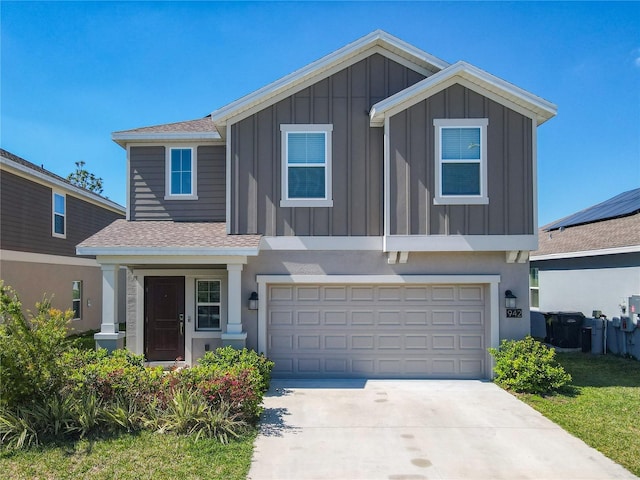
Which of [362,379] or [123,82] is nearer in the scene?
[362,379]

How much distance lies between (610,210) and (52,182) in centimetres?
1909

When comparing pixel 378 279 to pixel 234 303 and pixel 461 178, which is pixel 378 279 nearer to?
pixel 461 178

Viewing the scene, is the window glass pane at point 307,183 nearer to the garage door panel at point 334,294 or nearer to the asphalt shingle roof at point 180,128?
the garage door panel at point 334,294

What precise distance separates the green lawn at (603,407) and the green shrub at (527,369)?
242mm

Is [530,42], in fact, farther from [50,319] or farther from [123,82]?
[50,319]

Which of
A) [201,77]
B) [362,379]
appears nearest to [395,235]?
[362,379]

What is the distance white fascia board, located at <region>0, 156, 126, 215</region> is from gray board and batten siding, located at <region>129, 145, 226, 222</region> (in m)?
5.28

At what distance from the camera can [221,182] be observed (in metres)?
10.8

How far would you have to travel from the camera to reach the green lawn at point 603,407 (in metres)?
6.04

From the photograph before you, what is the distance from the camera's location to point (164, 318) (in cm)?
1045

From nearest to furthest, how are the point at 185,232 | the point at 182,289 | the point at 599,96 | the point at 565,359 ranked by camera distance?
1. the point at 185,232
2. the point at 182,289
3. the point at 565,359
4. the point at 599,96

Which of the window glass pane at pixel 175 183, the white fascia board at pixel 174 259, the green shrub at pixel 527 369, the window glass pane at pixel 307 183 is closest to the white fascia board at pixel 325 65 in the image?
the window glass pane at pixel 307 183

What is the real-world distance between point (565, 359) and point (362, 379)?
580 cm

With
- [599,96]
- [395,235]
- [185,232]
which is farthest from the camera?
[599,96]
